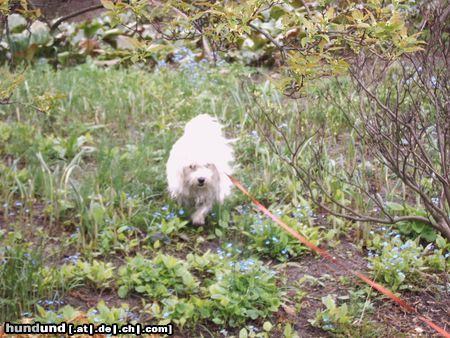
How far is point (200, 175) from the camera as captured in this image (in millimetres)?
4906

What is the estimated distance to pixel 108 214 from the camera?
4793 millimetres

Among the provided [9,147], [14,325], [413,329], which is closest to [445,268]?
[413,329]

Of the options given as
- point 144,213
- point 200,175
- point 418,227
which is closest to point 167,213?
point 144,213

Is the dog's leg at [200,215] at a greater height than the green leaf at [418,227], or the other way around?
the green leaf at [418,227]

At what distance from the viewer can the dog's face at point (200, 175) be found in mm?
4914

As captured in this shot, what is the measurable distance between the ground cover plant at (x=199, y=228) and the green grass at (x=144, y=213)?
0.01 metres

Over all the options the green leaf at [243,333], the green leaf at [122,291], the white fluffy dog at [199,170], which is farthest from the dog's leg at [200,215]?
the green leaf at [243,333]

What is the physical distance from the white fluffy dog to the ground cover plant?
0.10 meters

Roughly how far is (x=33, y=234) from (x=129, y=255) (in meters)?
0.65

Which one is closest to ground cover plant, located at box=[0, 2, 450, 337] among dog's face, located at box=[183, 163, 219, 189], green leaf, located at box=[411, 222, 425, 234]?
green leaf, located at box=[411, 222, 425, 234]

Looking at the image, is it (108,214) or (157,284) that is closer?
(157,284)

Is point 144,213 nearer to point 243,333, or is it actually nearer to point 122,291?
point 122,291

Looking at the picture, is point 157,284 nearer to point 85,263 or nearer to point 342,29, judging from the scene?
point 85,263

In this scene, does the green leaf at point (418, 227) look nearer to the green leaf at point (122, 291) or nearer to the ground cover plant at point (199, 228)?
the ground cover plant at point (199, 228)
